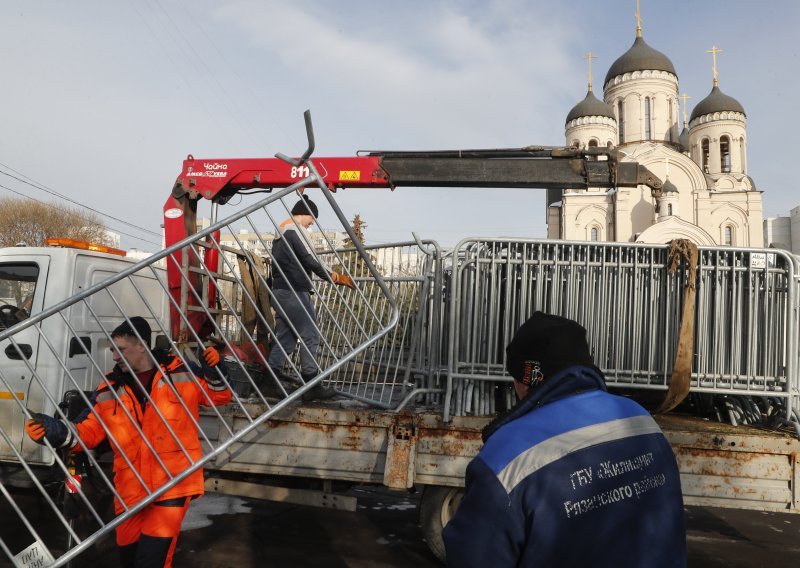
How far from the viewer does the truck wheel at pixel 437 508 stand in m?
4.36

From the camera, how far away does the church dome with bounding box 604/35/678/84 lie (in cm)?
4919

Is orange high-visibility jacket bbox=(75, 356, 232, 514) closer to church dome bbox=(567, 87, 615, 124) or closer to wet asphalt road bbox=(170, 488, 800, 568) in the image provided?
wet asphalt road bbox=(170, 488, 800, 568)

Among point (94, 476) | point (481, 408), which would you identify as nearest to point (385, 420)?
point (481, 408)

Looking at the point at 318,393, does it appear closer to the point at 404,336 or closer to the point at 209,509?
the point at 404,336

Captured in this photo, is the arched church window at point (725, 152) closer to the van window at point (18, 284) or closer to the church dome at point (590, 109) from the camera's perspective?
the church dome at point (590, 109)

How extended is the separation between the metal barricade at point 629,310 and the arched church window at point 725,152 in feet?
171

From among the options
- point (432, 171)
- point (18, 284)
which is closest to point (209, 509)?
point (18, 284)

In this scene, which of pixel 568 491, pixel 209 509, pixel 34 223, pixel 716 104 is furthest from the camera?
pixel 716 104

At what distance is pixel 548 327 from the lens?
170cm

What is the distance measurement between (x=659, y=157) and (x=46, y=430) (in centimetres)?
4942

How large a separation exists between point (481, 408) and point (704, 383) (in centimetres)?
166

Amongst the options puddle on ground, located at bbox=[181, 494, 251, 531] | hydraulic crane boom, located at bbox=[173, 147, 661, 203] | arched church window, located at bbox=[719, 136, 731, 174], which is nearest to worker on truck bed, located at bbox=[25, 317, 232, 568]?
puddle on ground, located at bbox=[181, 494, 251, 531]

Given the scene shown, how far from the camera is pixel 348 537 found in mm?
5332

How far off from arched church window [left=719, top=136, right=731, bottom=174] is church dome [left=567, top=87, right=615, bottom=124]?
9.25m
